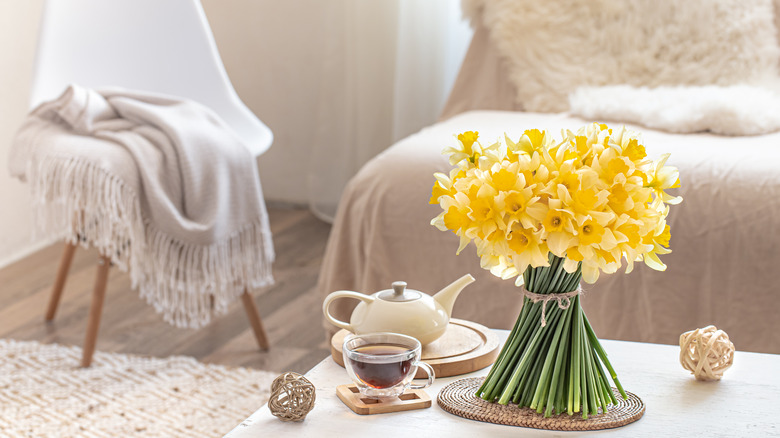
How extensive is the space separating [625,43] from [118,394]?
157cm

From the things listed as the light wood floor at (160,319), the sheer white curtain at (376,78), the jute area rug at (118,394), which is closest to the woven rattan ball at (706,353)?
the jute area rug at (118,394)

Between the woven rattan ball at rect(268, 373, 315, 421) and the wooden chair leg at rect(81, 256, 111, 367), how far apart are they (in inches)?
42.8

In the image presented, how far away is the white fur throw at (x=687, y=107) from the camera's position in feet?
6.35

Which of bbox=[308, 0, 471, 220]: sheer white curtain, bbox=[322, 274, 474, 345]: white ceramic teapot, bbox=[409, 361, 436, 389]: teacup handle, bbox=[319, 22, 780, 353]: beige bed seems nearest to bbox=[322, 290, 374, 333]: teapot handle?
bbox=[322, 274, 474, 345]: white ceramic teapot

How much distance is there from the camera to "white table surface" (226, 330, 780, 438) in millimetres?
932

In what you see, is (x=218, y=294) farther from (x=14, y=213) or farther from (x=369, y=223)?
(x=14, y=213)

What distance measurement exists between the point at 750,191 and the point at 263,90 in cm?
223

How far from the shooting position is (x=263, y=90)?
11.4 ft

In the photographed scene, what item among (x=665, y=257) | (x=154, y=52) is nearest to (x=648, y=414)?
(x=665, y=257)

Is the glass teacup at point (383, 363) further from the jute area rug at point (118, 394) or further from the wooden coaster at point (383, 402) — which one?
the jute area rug at point (118, 394)

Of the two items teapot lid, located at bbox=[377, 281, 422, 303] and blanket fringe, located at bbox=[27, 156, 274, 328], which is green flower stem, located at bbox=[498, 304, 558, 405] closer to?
teapot lid, located at bbox=[377, 281, 422, 303]

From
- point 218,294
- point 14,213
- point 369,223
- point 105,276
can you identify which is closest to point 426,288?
point 369,223

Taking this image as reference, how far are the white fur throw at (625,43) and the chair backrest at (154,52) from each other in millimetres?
735

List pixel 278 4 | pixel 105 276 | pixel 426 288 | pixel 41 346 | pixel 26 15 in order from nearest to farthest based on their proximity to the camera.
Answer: pixel 426 288
pixel 105 276
pixel 41 346
pixel 26 15
pixel 278 4
